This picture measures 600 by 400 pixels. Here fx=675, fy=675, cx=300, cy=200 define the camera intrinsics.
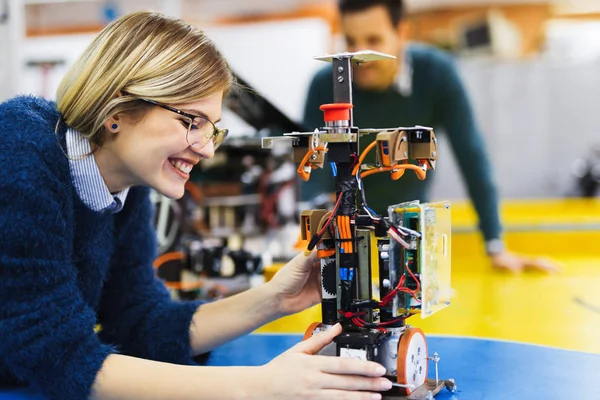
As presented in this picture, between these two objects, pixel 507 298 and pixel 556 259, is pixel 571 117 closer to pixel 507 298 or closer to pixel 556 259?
pixel 556 259

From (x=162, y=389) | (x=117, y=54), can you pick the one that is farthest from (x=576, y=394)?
(x=117, y=54)

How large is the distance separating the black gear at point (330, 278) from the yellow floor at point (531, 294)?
0.21 m

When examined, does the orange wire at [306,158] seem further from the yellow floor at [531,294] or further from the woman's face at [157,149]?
the yellow floor at [531,294]

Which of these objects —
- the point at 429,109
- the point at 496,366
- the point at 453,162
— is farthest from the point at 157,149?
the point at 453,162

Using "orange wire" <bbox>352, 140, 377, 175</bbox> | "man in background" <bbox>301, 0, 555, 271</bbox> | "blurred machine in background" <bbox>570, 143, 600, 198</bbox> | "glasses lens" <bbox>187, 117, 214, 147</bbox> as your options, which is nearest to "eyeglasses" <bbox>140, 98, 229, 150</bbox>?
"glasses lens" <bbox>187, 117, 214, 147</bbox>

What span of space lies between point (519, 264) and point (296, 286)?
42.2 inches

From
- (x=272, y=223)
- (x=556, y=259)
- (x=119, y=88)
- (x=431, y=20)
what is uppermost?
(x=431, y=20)

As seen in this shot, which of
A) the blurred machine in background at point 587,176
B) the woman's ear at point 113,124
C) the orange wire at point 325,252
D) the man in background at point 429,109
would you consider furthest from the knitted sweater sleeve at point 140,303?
the blurred machine in background at point 587,176

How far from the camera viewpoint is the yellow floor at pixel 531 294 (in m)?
1.33

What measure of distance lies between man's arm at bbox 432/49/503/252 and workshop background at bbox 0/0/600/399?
6.2 inches

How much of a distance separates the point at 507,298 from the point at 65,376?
3.64 feet

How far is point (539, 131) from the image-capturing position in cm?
437

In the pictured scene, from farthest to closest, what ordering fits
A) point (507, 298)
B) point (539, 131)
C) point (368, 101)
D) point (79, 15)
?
point (79, 15), point (539, 131), point (368, 101), point (507, 298)

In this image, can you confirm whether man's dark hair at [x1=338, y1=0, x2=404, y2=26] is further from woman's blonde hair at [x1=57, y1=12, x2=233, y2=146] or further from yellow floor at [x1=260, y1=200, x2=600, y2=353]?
woman's blonde hair at [x1=57, y1=12, x2=233, y2=146]
